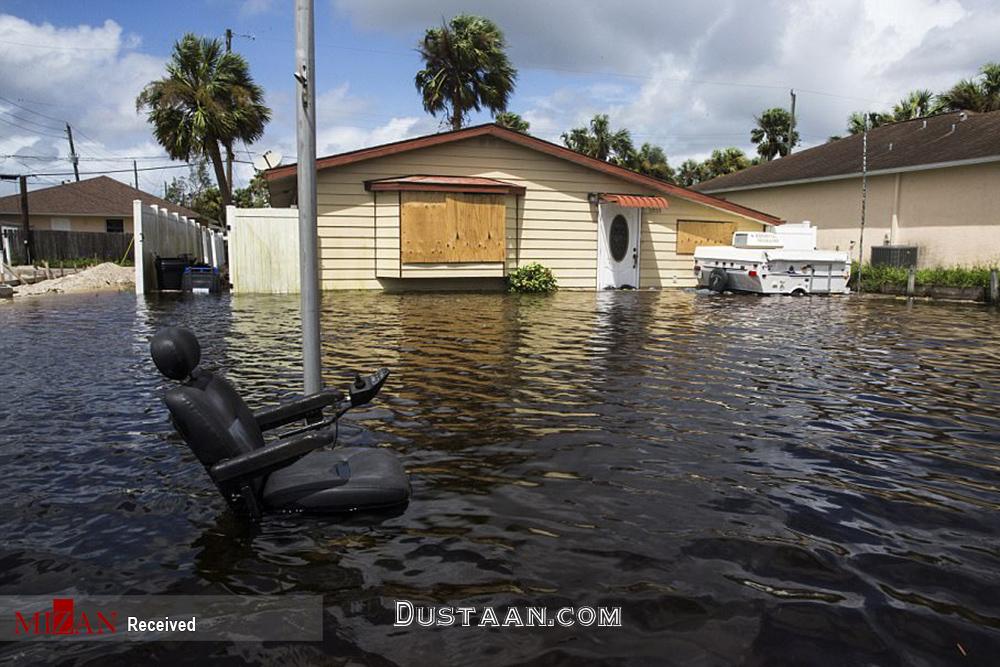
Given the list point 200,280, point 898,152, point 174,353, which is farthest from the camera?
point 898,152

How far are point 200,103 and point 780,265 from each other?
77.7ft

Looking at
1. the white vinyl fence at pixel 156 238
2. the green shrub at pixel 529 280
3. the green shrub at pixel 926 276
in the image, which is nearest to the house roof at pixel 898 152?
the green shrub at pixel 926 276

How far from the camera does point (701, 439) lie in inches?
228

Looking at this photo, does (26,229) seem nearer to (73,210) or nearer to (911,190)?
(73,210)

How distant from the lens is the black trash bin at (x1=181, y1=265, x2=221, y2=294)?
63.0 feet

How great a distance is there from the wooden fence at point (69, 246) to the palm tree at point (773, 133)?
3930 cm

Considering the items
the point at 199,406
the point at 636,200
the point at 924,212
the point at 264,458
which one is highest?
the point at 636,200

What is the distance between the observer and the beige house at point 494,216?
1923 cm

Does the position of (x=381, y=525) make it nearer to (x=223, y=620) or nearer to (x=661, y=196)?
(x=223, y=620)

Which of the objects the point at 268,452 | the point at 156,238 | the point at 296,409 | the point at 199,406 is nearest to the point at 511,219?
the point at 156,238

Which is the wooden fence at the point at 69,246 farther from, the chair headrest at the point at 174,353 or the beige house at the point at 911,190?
the chair headrest at the point at 174,353

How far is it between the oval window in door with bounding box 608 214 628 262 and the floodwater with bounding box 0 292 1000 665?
43.3 ft

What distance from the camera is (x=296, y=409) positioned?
453 centimetres

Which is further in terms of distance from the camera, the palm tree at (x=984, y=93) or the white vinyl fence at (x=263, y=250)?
the palm tree at (x=984, y=93)
